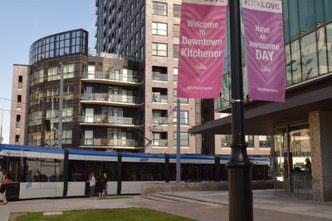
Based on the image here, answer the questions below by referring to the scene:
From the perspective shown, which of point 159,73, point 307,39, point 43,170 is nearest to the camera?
point 307,39

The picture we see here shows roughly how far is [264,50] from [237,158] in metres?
1.86

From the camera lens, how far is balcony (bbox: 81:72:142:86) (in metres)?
65.5

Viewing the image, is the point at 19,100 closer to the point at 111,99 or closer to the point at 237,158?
the point at 111,99

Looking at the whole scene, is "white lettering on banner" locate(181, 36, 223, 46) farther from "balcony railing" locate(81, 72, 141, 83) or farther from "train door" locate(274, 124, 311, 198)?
"balcony railing" locate(81, 72, 141, 83)

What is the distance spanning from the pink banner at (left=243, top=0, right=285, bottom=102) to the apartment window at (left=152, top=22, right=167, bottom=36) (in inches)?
2385

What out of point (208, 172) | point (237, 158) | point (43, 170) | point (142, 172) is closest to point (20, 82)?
point (208, 172)

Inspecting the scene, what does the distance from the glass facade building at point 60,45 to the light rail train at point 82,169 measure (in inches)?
1561

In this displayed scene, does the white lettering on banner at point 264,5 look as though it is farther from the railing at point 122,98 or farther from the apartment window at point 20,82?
the apartment window at point 20,82

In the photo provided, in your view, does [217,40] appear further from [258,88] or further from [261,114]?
[261,114]

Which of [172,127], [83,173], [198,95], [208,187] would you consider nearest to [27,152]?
[83,173]

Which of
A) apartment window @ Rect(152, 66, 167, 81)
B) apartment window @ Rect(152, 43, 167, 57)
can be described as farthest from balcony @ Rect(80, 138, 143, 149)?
apartment window @ Rect(152, 43, 167, 57)

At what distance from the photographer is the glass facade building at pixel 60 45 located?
71312mm

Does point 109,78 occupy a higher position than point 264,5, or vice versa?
point 109,78

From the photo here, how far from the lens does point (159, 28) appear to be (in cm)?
6681
